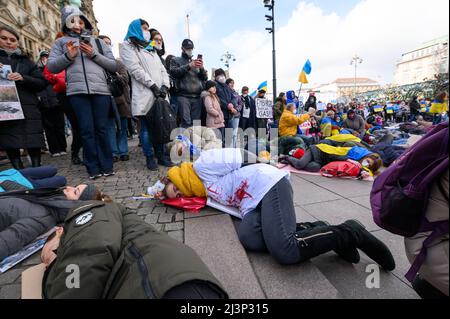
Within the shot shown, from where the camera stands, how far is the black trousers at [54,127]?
5.64m

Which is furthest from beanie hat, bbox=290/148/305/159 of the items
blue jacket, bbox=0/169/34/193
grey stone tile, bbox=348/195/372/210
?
blue jacket, bbox=0/169/34/193

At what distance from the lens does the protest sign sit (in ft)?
11.4

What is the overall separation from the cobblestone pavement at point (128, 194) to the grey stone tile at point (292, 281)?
0.80m

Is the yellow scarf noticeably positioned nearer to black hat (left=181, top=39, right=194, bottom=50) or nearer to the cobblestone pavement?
the cobblestone pavement

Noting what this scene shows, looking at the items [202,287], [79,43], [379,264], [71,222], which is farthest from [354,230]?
[79,43]

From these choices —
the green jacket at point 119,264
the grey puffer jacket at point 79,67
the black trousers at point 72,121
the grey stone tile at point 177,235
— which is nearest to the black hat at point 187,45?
the grey puffer jacket at point 79,67

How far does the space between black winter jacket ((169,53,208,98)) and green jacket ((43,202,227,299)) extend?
3.97m

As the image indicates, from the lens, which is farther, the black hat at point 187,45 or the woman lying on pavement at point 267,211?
the black hat at point 187,45

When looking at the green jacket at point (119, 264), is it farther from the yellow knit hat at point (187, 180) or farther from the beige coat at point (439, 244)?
the yellow knit hat at point (187, 180)

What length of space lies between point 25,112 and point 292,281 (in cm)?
443

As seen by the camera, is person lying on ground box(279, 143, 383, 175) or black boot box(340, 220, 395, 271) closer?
black boot box(340, 220, 395, 271)

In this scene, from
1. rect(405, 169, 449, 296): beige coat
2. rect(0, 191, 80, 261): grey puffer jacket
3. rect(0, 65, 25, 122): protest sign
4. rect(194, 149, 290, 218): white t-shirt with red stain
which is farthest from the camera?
rect(0, 65, 25, 122): protest sign

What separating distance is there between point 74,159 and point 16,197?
309cm

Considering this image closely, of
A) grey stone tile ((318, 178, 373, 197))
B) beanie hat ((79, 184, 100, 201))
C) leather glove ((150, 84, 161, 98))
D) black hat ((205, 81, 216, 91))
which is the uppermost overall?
black hat ((205, 81, 216, 91))
